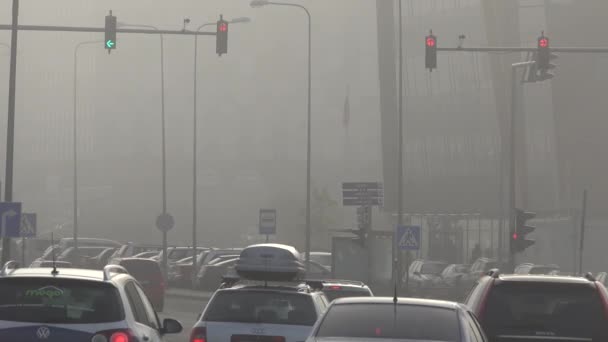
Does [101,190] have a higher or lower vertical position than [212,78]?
lower

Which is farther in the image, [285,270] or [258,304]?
[285,270]

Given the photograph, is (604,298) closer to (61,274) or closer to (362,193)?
(61,274)

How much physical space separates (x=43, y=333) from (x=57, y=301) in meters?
0.34

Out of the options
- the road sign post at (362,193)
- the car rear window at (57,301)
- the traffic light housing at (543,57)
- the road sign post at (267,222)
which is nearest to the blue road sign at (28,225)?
the road sign post at (362,193)

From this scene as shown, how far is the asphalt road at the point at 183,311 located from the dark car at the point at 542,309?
13509 millimetres

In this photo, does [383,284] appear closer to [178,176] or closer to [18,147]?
[178,176]

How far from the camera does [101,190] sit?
13238 centimetres

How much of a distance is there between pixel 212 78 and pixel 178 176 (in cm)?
957

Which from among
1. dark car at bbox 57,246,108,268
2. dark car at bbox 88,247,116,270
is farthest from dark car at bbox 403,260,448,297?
dark car at bbox 57,246,108,268

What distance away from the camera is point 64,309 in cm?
1077

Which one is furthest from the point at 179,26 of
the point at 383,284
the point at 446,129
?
the point at 383,284

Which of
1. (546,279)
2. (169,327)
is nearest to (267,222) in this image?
(169,327)

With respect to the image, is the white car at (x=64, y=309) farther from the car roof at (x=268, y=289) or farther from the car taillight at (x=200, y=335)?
the car roof at (x=268, y=289)

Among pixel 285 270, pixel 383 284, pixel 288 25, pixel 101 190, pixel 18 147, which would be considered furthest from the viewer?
pixel 18 147
